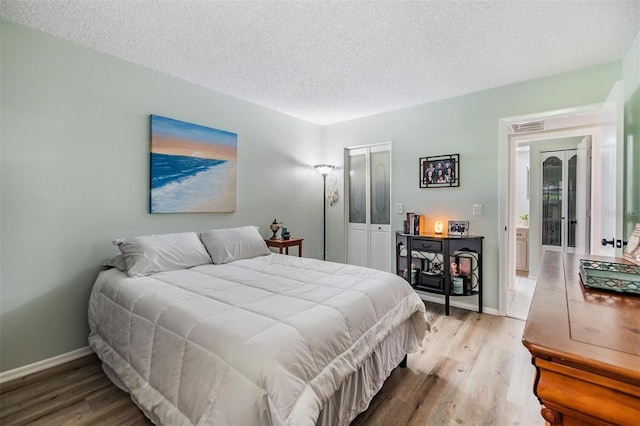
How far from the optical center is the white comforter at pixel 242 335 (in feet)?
3.77

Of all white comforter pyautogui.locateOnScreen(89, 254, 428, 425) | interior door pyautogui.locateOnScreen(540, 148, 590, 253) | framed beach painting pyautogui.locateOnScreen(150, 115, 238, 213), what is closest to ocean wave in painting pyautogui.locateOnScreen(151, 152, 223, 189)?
framed beach painting pyautogui.locateOnScreen(150, 115, 238, 213)

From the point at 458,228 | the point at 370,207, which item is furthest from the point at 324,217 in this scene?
the point at 458,228

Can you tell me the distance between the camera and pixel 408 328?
2.23 m

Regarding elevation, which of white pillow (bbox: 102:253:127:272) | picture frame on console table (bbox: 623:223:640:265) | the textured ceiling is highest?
the textured ceiling

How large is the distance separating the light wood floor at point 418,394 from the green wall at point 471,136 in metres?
1.28

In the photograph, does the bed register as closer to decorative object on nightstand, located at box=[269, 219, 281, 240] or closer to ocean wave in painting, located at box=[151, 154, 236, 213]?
ocean wave in painting, located at box=[151, 154, 236, 213]

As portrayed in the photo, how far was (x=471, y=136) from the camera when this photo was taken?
3395 mm

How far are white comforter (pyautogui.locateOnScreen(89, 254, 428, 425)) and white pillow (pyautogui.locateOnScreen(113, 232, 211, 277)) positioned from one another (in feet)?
0.38

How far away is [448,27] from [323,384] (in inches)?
94.7

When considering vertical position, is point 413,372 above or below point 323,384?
below

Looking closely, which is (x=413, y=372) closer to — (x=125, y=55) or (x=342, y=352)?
(x=342, y=352)

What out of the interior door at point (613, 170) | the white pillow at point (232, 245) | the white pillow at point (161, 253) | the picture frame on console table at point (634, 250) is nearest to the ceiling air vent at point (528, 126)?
the interior door at point (613, 170)

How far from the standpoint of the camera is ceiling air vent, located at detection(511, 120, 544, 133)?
125 inches

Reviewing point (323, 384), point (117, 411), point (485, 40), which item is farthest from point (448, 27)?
point (117, 411)
